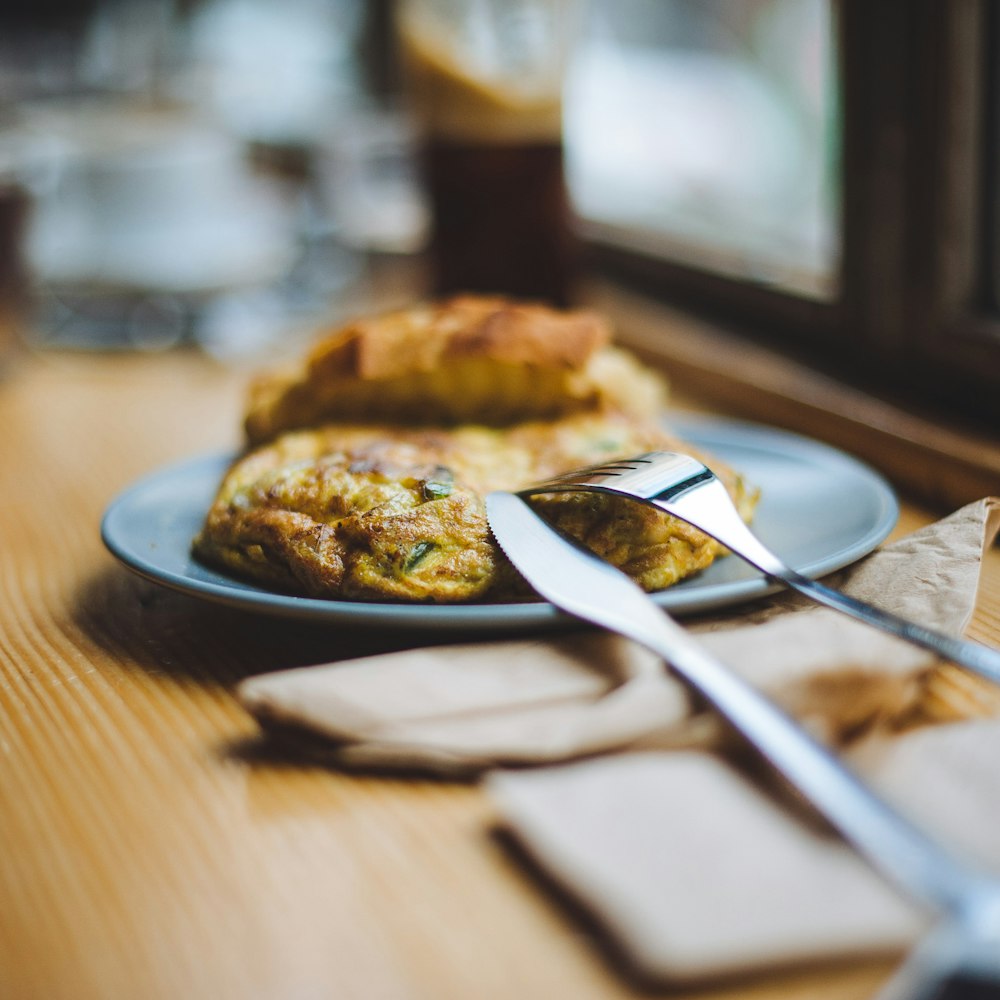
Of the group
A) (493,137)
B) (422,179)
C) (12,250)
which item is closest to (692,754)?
(493,137)

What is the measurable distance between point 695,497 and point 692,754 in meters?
0.20

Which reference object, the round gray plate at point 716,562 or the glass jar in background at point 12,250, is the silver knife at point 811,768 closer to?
the round gray plate at point 716,562

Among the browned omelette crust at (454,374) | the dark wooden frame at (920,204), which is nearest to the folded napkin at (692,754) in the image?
the browned omelette crust at (454,374)

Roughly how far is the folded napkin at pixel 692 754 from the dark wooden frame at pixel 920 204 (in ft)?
1.63

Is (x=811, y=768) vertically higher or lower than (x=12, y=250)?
lower

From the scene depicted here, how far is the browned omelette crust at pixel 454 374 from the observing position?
917 millimetres

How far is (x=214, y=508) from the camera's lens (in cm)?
75

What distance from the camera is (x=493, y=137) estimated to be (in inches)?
57.4

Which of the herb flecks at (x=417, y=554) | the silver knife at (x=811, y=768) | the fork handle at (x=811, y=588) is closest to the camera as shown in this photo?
the silver knife at (x=811, y=768)

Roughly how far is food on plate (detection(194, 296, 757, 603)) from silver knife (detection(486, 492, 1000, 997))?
0.14ft

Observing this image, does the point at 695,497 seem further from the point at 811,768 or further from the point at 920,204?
the point at 920,204

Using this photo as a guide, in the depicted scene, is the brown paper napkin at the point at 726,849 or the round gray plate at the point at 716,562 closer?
the brown paper napkin at the point at 726,849

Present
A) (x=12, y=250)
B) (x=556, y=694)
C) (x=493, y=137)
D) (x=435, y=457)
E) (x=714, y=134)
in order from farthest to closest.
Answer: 1. (x=714, y=134)
2. (x=12, y=250)
3. (x=493, y=137)
4. (x=435, y=457)
5. (x=556, y=694)

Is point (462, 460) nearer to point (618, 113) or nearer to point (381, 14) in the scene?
point (618, 113)
